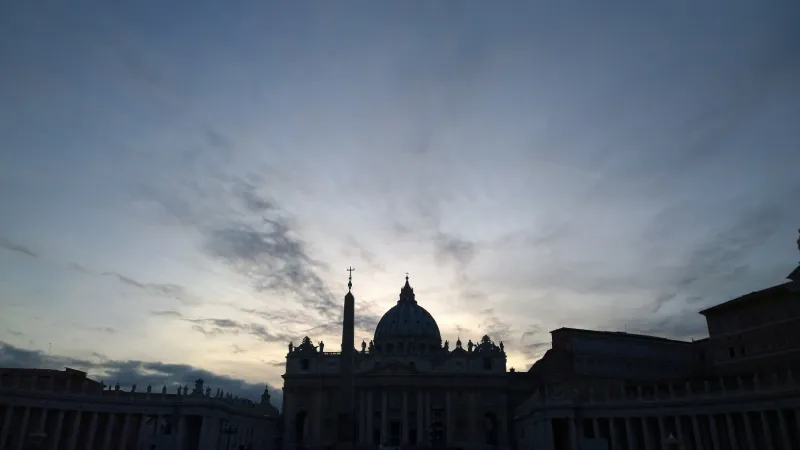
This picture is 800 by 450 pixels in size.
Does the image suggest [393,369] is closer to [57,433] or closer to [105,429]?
[105,429]

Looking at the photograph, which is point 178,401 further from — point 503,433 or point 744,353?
point 744,353

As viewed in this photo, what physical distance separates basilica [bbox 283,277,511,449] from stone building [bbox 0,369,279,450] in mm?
20162

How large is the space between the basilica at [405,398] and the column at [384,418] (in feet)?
0.46

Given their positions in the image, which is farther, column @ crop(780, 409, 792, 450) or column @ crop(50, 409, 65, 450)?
column @ crop(50, 409, 65, 450)

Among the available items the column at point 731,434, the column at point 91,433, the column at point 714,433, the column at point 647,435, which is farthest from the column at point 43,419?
the column at point 731,434

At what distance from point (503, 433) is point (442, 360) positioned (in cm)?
1436

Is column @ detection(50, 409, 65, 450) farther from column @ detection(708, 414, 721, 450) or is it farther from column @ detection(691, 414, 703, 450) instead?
column @ detection(708, 414, 721, 450)

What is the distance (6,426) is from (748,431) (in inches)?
2334

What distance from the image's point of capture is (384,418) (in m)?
90.7

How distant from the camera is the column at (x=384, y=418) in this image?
90.0 meters

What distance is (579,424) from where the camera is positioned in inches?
2256

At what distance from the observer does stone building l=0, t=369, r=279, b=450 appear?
53250mm

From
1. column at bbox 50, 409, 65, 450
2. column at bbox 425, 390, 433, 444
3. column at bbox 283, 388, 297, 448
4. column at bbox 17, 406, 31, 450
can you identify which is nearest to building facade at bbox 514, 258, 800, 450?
column at bbox 425, 390, 433, 444

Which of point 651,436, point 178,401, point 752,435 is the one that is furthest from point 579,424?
point 178,401
